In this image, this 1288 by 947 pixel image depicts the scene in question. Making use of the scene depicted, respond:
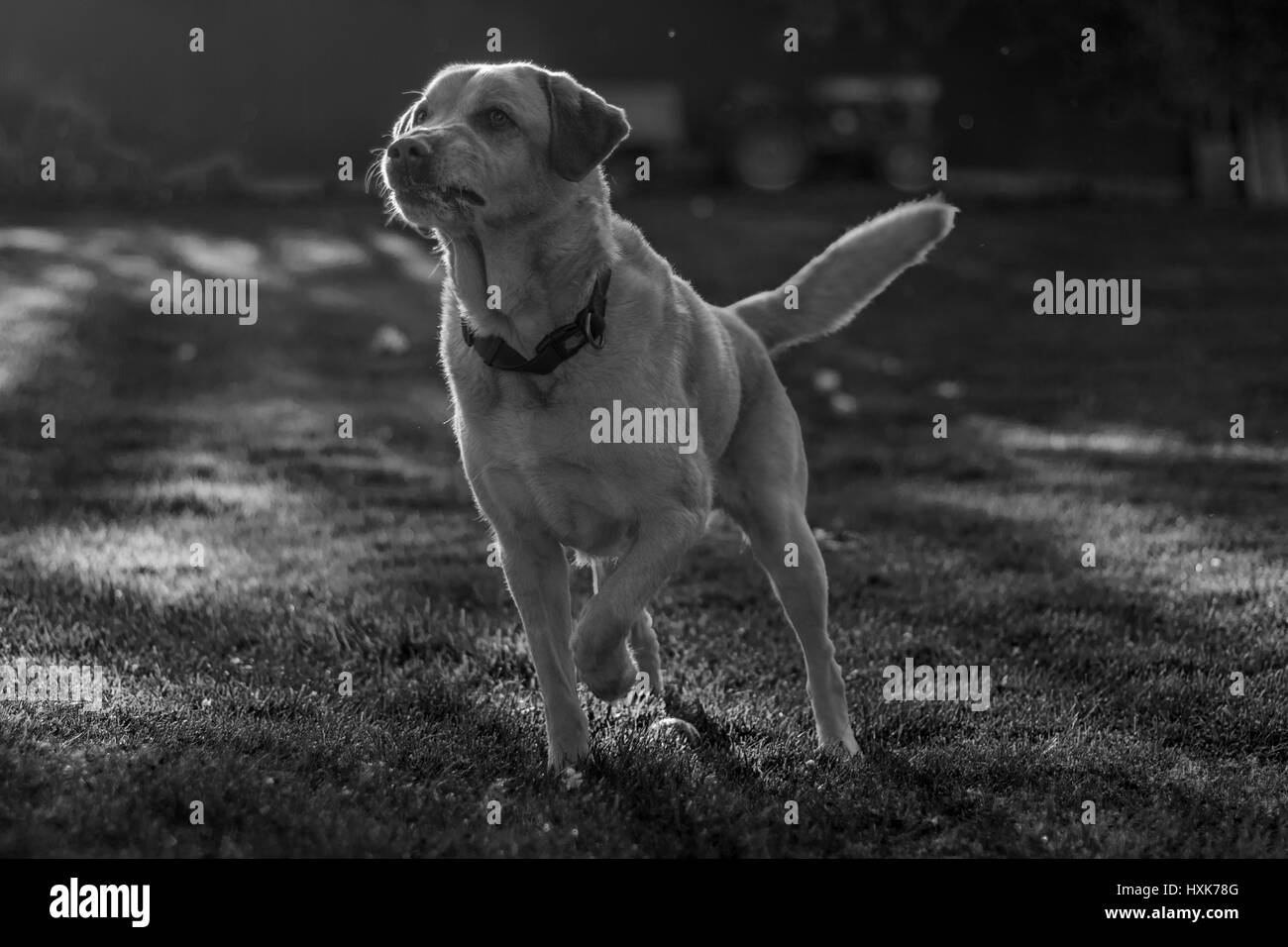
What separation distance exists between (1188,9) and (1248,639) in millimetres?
13142

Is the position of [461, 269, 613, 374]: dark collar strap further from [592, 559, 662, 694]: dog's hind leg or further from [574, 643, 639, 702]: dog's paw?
[592, 559, 662, 694]: dog's hind leg

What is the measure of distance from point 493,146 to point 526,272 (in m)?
0.36

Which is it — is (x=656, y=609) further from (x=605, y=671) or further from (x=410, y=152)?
(x=410, y=152)

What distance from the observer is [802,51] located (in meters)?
23.6

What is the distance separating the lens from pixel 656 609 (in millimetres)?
5914

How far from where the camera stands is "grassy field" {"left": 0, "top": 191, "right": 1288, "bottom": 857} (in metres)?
3.80

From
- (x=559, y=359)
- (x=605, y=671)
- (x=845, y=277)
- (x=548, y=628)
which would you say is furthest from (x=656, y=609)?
(x=559, y=359)

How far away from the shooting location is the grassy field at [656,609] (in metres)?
3.80

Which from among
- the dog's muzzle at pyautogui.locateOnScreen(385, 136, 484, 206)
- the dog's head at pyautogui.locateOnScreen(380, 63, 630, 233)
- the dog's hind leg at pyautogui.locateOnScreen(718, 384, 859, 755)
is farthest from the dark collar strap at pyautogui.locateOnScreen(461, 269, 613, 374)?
the dog's hind leg at pyautogui.locateOnScreen(718, 384, 859, 755)

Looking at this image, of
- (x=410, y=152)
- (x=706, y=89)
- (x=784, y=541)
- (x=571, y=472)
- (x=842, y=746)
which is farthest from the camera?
(x=706, y=89)

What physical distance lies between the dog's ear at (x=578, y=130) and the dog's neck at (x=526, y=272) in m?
0.11

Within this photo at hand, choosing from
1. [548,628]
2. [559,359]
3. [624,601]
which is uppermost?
[559,359]

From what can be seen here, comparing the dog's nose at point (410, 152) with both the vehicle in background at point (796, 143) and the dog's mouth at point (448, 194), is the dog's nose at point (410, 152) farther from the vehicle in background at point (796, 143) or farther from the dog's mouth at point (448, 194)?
the vehicle in background at point (796, 143)

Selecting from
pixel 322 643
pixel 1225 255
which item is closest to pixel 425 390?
pixel 322 643
